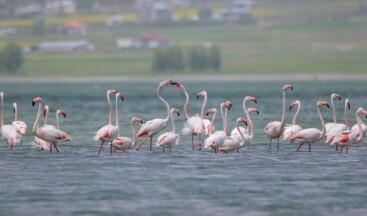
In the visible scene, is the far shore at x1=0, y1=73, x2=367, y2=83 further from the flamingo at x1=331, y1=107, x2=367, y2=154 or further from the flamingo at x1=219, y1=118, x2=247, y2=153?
the flamingo at x1=219, y1=118, x2=247, y2=153

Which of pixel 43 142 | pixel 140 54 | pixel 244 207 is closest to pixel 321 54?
pixel 140 54

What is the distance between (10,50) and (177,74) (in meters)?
19.8

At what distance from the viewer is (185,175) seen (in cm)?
2695

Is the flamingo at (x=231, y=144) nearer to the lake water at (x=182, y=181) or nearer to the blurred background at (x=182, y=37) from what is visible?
the lake water at (x=182, y=181)

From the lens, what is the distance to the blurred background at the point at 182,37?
13550cm

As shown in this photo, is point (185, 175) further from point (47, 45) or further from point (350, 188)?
point (47, 45)

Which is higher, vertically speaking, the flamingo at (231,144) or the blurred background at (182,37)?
the blurred background at (182,37)

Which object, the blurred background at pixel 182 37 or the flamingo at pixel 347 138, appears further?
the blurred background at pixel 182 37

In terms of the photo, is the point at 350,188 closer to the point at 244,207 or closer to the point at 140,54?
the point at 244,207

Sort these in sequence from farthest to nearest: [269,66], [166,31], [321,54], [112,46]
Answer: [166,31] < [112,46] < [321,54] < [269,66]

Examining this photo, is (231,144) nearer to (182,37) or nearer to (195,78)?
(195,78)

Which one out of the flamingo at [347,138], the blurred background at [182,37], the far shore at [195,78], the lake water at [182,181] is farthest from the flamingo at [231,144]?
the blurred background at [182,37]

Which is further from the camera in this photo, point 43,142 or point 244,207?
point 43,142

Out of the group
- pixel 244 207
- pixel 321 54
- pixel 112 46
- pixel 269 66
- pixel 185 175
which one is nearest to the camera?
pixel 244 207
